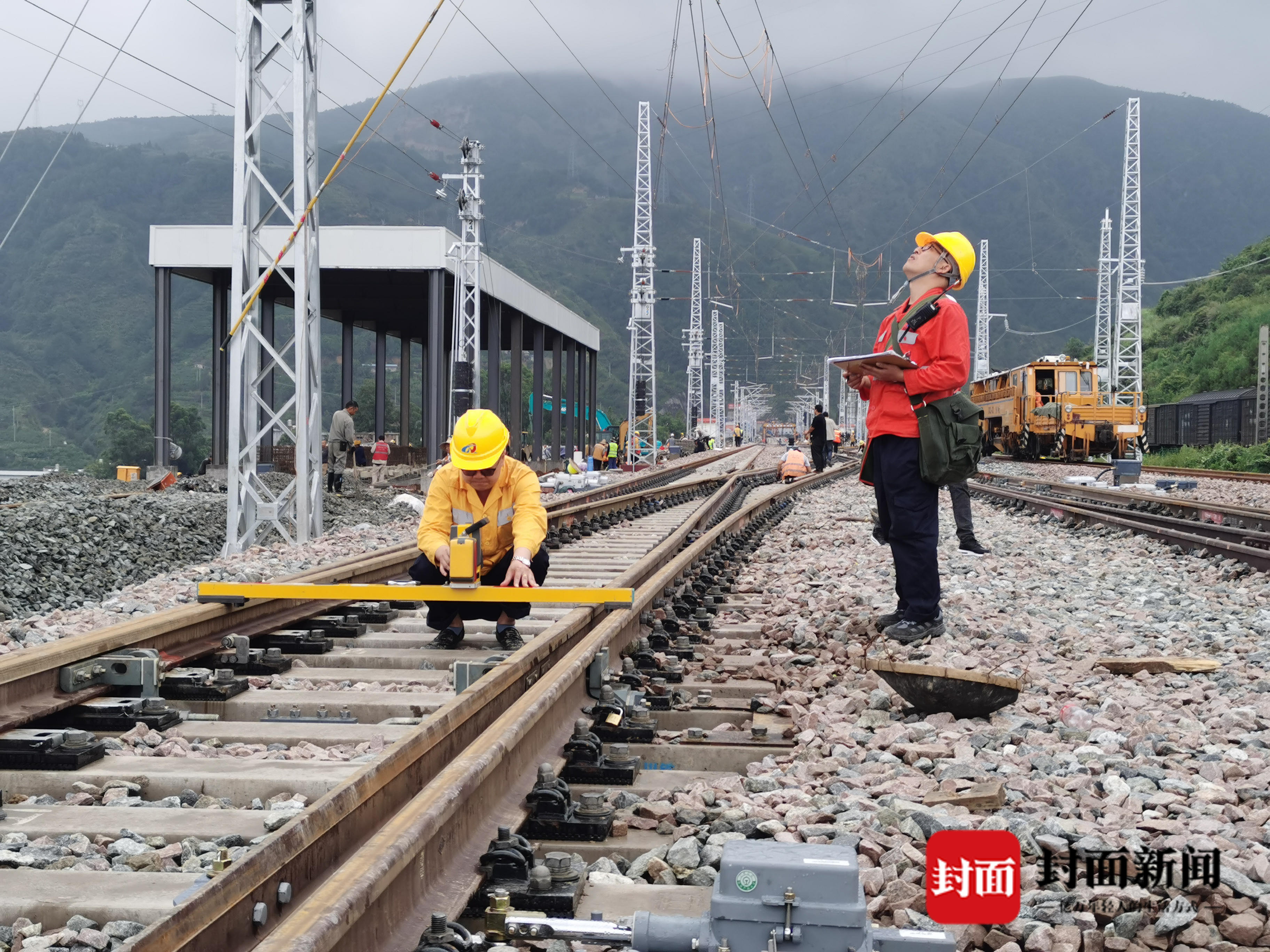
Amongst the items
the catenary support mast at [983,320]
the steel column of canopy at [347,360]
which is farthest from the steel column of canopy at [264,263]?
the catenary support mast at [983,320]

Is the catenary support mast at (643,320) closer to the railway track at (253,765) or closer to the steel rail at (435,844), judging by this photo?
the railway track at (253,765)

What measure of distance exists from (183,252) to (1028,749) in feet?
100

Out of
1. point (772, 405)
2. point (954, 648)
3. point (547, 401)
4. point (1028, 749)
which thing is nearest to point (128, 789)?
point (1028, 749)

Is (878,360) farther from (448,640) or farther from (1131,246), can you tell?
(1131,246)

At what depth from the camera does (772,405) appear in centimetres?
17300

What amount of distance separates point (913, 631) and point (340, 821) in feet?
11.9

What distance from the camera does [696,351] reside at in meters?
65.8

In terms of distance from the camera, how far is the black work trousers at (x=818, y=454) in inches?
1081

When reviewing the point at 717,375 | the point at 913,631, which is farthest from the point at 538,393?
the point at 717,375

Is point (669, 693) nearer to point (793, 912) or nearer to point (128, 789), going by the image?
point (128, 789)

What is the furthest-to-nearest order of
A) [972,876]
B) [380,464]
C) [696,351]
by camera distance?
[696,351]
[380,464]
[972,876]

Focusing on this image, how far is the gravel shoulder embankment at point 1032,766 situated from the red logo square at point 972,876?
0.59 m

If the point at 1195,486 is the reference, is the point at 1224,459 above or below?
above

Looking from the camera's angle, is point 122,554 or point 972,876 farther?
point 122,554
